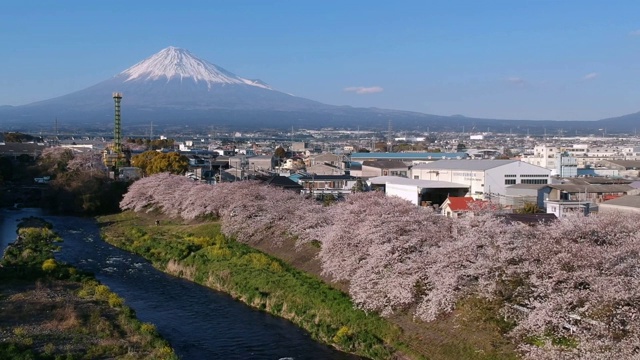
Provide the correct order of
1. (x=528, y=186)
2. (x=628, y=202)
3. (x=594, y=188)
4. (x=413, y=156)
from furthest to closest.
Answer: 1. (x=413, y=156)
2. (x=594, y=188)
3. (x=528, y=186)
4. (x=628, y=202)

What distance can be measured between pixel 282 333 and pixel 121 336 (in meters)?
2.62

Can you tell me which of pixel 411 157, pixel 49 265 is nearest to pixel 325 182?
pixel 411 157

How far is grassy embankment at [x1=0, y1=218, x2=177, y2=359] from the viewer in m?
9.57

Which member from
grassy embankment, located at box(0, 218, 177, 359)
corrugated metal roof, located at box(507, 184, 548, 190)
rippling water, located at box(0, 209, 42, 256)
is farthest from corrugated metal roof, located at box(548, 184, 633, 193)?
rippling water, located at box(0, 209, 42, 256)

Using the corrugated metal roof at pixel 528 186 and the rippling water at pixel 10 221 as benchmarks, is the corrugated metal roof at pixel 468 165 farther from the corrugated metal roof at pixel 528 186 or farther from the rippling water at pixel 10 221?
the rippling water at pixel 10 221

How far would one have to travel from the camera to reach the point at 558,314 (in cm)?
809

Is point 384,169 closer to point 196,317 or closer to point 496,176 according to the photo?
point 496,176

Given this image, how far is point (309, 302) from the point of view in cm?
1237

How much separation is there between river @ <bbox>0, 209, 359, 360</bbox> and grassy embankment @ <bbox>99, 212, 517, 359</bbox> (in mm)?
274

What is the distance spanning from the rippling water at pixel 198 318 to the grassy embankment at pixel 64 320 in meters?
0.56

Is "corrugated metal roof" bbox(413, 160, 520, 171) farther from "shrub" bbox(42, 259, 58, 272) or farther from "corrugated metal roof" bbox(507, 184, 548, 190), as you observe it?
"shrub" bbox(42, 259, 58, 272)

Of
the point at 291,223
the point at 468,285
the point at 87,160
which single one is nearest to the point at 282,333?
the point at 468,285

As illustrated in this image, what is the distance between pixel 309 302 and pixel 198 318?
204 cm

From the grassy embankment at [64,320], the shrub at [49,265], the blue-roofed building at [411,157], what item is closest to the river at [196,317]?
the grassy embankment at [64,320]
